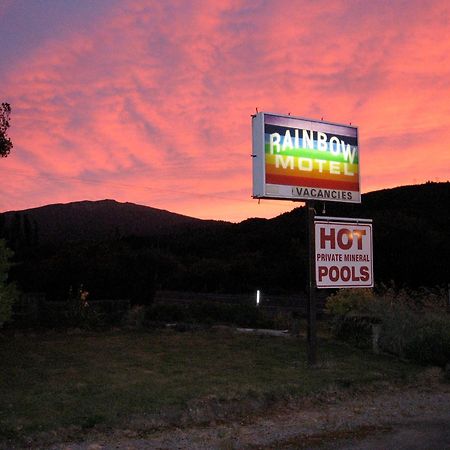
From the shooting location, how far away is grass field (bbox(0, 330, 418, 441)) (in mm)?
8430

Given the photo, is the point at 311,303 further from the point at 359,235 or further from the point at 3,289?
the point at 3,289

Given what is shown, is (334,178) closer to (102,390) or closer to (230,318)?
(102,390)

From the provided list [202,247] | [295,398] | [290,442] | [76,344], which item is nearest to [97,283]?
[76,344]

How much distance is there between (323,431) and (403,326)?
6771 mm

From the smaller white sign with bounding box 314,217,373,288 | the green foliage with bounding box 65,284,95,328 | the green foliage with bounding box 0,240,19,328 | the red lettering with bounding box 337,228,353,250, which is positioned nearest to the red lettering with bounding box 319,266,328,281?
the smaller white sign with bounding box 314,217,373,288

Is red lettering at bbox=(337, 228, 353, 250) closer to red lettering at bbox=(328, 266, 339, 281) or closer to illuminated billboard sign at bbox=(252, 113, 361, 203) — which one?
red lettering at bbox=(328, 266, 339, 281)

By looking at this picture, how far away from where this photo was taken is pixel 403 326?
13977 mm

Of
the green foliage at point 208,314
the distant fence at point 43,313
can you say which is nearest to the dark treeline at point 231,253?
the distant fence at point 43,313

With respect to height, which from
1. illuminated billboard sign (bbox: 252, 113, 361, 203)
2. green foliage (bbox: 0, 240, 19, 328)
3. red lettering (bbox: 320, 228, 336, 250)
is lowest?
green foliage (bbox: 0, 240, 19, 328)

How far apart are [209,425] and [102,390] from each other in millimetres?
2439

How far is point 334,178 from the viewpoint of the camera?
13.6 metres

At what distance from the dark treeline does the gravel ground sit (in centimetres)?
962

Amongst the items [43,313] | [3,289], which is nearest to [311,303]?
[3,289]

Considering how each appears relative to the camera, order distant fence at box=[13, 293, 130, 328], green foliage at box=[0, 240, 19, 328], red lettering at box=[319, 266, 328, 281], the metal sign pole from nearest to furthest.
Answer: green foliage at box=[0, 240, 19, 328] < the metal sign pole < red lettering at box=[319, 266, 328, 281] < distant fence at box=[13, 293, 130, 328]
